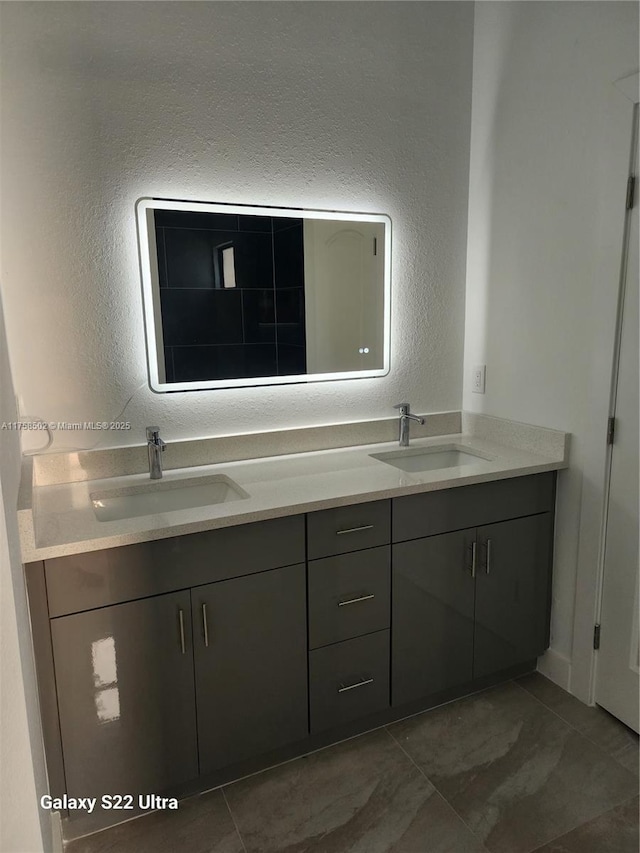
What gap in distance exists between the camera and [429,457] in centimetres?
249

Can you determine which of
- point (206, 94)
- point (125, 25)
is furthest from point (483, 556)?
point (125, 25)

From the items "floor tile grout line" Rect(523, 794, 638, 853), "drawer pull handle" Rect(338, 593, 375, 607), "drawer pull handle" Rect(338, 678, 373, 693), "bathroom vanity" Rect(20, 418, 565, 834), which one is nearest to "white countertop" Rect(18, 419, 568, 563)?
"bathroom vanity" Rect(20, 418, 565, 834)

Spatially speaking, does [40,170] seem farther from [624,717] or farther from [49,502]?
[624,717]

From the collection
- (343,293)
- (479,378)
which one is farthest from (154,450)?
(479,378)

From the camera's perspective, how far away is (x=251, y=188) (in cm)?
213

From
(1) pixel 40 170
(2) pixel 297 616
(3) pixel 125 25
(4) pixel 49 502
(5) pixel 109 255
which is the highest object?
(3) pixel 125 25

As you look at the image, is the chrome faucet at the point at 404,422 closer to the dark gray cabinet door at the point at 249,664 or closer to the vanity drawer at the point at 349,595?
the vanity drawer at the point at 349,595

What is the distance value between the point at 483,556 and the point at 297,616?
29.3 inches

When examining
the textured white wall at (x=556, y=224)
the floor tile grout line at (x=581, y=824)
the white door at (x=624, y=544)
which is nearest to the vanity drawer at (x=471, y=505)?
the textured white wall at (x=556, y=224)

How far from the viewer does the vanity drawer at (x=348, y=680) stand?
1.90 metres

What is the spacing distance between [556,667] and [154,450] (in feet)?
5.78

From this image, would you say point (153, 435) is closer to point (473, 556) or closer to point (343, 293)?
point (343, 293)

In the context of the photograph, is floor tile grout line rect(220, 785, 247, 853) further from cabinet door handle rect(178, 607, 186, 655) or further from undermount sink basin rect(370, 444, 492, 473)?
undermount sink basin rect(370, 444, 492, 473)

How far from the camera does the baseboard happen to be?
7.45 ft
